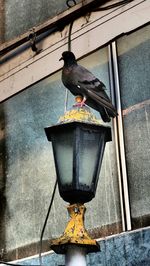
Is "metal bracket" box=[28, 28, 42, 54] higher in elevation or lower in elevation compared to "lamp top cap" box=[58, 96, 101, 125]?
higher

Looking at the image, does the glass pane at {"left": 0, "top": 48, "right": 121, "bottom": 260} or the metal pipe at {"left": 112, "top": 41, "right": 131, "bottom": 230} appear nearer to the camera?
the metal pipe at {"left": 112, "top": 41, "right": 131, "bottom": 230}

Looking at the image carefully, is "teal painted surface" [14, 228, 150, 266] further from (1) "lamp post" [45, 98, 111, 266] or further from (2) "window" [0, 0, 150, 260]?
(1) "lamp post" [45, 98, 111, 266]

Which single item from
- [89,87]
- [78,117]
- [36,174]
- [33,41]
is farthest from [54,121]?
[78,117]

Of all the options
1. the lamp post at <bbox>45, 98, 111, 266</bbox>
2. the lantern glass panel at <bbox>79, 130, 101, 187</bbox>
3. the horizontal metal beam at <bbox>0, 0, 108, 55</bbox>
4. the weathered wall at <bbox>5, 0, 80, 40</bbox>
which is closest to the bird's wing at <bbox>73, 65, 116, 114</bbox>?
the lamp post at <bbox>45, 98, 111, 266</bbox>

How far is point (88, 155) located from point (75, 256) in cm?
75

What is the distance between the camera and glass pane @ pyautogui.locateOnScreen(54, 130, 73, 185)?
15.3 ft

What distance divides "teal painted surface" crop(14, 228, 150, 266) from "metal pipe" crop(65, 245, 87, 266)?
65.3 inches

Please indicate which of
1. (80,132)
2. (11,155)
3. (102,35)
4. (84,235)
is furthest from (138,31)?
(84,235)

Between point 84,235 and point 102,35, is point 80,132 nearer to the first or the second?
point 84,235

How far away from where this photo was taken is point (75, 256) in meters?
4.51

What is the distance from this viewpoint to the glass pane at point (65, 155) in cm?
465

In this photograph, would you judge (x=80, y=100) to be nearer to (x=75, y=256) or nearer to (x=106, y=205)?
(x=106, y=205)

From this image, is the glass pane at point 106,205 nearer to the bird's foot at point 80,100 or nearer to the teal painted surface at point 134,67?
the teal painted surface at point 134,67

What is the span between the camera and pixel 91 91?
615 centimetres
